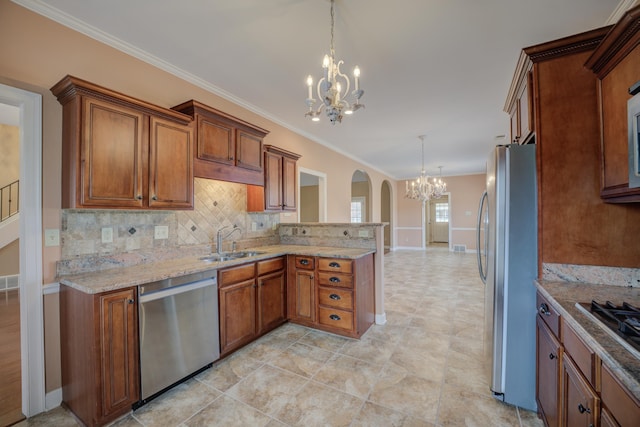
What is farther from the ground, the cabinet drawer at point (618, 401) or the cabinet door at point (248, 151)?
the cabinet door at point (248, 151)

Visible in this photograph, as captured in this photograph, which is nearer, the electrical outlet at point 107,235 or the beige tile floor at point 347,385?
the beige tile floor at point 347,385

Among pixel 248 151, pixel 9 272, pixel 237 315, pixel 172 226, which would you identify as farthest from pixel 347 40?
pixel 9 272

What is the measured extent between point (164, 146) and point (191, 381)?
6.49 ft

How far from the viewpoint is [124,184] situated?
199 centimetres

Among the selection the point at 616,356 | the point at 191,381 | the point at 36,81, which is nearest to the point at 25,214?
the point at 36,81

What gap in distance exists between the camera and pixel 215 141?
8.74 ft

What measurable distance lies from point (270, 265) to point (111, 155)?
1740 millimetres

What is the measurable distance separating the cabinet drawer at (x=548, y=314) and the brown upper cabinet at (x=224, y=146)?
2784 millimetres

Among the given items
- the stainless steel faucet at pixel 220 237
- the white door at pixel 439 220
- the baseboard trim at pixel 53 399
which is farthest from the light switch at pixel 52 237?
the white door at pixel 439 220

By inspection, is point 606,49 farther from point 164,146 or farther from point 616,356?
point 164,146

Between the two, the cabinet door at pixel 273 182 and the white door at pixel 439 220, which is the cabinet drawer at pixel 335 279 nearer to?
the cabinet door at pixel 273 182

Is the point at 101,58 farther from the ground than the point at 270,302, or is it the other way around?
the point at 101,58

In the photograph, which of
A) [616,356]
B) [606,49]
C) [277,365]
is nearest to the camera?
[616,356]

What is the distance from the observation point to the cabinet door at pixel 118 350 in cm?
165
